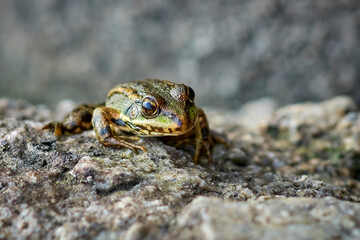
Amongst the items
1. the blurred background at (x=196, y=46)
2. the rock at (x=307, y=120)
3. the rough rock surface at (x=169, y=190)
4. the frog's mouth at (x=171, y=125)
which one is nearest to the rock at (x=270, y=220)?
the rough rock surface at (x=169, y=190)

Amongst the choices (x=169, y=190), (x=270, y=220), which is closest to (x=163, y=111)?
(x=169, y=190)

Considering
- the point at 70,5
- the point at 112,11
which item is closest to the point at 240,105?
the point at 112,11

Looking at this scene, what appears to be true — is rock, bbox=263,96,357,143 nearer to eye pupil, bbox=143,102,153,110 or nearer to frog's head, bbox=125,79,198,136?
frog's head, bbox=125,79,198,136

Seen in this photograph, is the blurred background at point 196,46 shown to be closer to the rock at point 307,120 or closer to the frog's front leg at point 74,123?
the rock at point 307,120

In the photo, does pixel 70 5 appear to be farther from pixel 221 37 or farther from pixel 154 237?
pixel 154 237

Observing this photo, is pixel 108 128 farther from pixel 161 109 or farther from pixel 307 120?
pixel 307 120

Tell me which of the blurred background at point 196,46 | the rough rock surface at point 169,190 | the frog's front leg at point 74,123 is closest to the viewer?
the rough rock surface at point 169,190

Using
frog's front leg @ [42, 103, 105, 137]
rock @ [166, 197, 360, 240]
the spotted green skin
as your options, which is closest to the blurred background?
the spotted green skin
